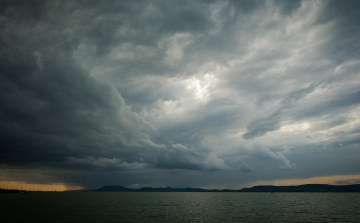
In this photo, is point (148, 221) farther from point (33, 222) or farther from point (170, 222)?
point (33, 222)

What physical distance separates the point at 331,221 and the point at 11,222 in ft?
328

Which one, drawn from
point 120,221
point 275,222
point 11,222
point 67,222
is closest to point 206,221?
point 275,222

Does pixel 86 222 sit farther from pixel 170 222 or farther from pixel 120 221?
pixel 170 222

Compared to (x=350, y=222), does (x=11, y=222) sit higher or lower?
higher

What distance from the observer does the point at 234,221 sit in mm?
70000

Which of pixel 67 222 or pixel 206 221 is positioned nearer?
pixel 67 222

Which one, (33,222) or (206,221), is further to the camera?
(206,221)

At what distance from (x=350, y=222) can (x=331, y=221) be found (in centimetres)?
499

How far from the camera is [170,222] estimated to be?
6750 centimetres

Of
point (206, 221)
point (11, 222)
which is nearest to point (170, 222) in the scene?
point (206, 221)

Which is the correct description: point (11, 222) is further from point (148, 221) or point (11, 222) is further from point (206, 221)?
point (206, 221)

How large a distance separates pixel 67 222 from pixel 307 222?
74.0m

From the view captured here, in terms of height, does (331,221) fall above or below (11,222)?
below

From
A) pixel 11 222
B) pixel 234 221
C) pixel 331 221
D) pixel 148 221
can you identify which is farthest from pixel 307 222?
pixel 11 222
